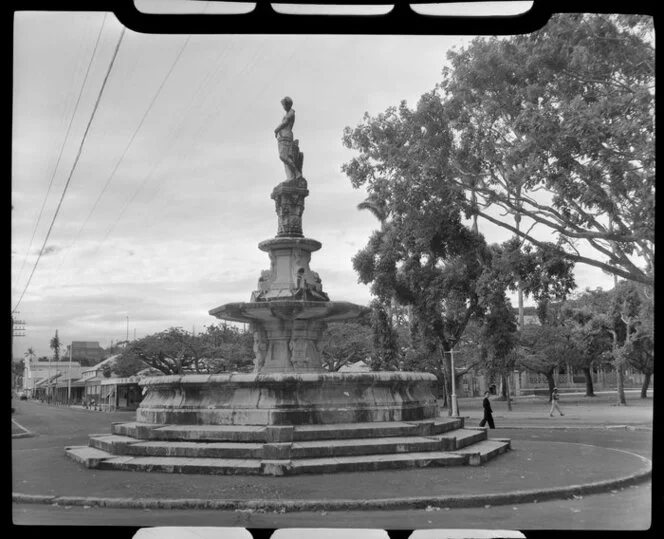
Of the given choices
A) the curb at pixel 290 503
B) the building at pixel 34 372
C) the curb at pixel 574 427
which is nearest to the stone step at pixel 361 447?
the curb at pixel 290 503

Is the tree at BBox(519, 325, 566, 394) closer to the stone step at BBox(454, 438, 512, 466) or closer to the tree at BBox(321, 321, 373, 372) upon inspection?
the tree at BBox(321, 321, 373, 372)

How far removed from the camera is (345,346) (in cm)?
3781

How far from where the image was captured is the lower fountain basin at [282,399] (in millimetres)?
10211

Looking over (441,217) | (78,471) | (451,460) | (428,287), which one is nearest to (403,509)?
(451,460)

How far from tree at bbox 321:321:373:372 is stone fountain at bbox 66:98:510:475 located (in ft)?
79.6

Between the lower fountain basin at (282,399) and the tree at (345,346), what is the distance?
25.9 metres

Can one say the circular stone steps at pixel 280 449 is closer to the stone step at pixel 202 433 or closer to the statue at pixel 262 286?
the stone step at pixel 202 433

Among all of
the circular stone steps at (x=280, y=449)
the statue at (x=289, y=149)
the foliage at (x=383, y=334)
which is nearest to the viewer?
the circular stone steps at (x=280, y=449)

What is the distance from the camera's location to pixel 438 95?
1420 centimetres

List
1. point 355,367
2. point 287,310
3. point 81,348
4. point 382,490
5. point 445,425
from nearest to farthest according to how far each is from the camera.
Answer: point 382,490, point 81,348, point 445,425, point 287,310, point 355,367

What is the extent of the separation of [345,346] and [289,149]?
24.6 m

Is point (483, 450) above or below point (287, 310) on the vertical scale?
below

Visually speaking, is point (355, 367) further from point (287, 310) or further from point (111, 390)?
point (287, 310)

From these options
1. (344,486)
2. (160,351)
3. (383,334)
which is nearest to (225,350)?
(160,351)
